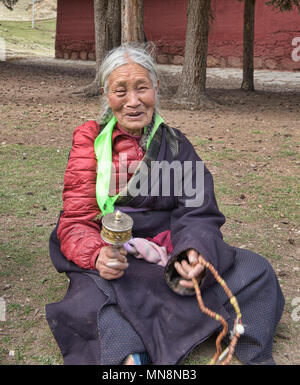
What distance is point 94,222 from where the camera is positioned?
7.74ft

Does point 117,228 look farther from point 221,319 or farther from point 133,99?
point 133,99

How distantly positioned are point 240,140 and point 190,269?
4848 millimetres

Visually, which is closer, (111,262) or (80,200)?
(111,262)

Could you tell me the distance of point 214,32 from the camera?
1727 cm

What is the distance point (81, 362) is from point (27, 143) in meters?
4.52

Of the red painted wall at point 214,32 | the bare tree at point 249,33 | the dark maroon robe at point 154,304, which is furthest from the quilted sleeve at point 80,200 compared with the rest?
the red painted wall at point 214,32

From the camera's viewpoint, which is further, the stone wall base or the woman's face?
the stone wall base

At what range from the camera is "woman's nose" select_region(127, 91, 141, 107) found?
2.26 m

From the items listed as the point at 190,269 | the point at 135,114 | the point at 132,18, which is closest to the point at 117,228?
the point at 190,269

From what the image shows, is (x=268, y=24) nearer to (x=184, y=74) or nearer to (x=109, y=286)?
(x=184, y=74)

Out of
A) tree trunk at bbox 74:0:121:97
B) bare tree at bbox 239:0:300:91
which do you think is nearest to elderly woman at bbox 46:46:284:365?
tree trunk at bbox 74:0:121:97

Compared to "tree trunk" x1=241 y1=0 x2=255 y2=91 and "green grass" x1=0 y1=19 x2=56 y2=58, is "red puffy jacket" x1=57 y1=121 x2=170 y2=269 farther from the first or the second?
"green grass" x1=0 y1=19 x2=56 y2=58

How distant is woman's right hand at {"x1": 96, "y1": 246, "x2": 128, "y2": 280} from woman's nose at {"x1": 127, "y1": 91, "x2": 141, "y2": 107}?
2.40 ft

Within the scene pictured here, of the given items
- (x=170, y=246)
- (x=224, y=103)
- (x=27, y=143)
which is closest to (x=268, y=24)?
(x=224, y=103)
